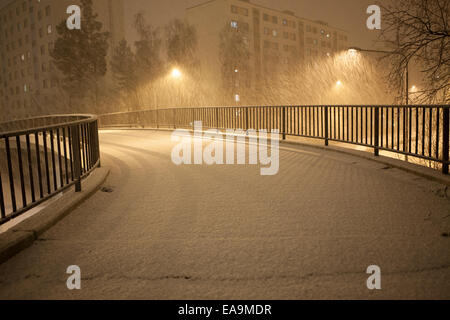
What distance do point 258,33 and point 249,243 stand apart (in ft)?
245

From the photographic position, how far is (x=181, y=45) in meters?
48.9

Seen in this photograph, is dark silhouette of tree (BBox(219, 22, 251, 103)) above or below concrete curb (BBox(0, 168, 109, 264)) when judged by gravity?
above

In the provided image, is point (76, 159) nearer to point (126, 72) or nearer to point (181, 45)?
point (181, 45)

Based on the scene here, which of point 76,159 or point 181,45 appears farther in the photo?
point 181,45

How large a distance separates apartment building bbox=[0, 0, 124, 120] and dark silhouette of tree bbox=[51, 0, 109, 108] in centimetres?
Result: 948

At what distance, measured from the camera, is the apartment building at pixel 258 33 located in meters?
67.0

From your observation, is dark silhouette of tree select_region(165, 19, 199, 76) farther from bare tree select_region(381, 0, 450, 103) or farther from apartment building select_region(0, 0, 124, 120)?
bare tree select_region(381, 0, 450, 103)

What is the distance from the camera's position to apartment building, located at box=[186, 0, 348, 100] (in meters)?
67.0

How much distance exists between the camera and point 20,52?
76062 mm

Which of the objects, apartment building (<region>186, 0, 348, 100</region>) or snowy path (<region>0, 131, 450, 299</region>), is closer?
snowy path (<region>0, 131, 450, 299</region>)

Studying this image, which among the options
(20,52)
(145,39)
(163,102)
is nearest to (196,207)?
(163,102)

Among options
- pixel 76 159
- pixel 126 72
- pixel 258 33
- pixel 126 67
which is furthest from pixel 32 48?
pixel 76 159

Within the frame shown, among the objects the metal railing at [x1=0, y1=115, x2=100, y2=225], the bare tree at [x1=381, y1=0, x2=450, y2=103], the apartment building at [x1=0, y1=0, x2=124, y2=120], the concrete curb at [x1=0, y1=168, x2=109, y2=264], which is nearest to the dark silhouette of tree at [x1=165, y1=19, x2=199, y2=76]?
the apartment building at [x1=0, y1=0, x2=124, y2=120]
